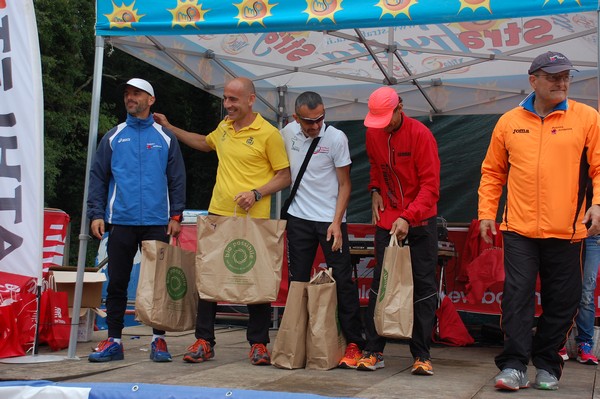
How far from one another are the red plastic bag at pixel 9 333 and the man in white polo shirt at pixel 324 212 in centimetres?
205

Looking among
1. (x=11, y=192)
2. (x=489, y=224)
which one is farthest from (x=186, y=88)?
(x=489, y=224)

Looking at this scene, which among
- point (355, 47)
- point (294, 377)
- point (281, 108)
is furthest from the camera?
point (281, 108)

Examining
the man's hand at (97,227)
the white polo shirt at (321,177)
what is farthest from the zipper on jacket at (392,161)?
the man's hand at (97,227)

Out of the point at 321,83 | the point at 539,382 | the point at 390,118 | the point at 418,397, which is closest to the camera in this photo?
the point at 418,397

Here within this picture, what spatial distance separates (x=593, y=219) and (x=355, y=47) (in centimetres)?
442

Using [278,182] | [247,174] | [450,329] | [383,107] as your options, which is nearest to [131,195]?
[247,174]

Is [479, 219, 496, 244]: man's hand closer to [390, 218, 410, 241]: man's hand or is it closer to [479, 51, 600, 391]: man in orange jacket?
[479, 51, 600, 391]: man in orange jacket

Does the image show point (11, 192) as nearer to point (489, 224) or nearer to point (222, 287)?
point (222, 287)

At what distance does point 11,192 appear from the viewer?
20.0 ft

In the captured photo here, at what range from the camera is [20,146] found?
20.1 feet

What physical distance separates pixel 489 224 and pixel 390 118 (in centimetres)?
94

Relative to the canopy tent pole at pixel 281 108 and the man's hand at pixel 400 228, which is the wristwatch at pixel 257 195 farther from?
the canopy tent pole at pixel 281 108

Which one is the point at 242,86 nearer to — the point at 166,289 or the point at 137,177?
the point at 137,177

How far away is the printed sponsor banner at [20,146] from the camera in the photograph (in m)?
6.08
